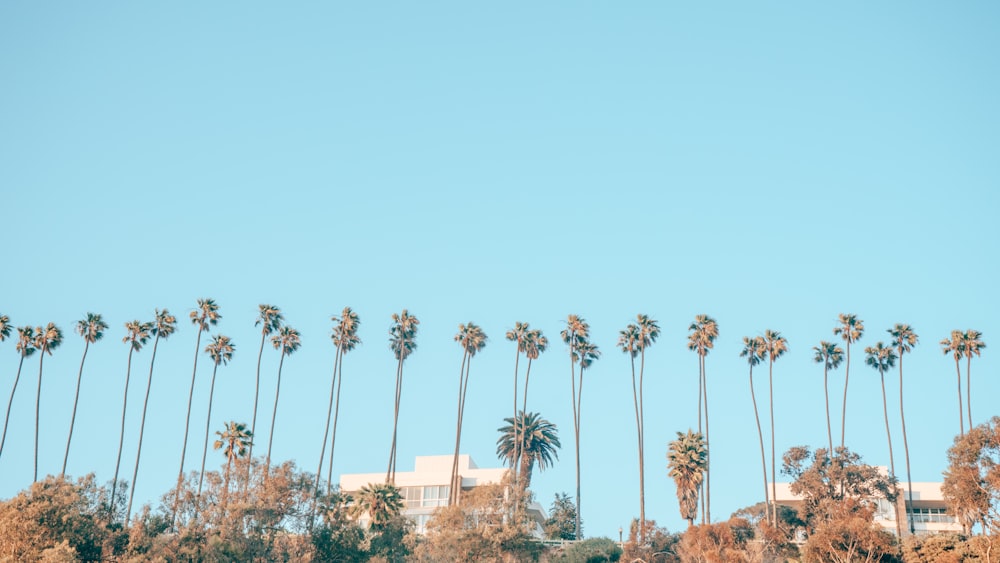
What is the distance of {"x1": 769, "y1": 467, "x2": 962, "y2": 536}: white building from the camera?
85.9 m

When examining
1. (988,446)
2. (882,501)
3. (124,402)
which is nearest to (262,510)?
(124,402)

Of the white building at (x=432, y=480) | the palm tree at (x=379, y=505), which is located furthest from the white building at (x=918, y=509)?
the palm tree at (x=379, y=505)

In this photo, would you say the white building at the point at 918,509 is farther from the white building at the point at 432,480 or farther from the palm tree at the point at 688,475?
Answer: the white building at the point at 432,480

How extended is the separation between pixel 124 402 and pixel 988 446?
220 ft

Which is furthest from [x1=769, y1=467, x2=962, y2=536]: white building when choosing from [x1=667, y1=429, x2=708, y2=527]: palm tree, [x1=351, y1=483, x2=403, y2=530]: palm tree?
[x1=351, y1=483, x2=403, y2=530]: palm tree

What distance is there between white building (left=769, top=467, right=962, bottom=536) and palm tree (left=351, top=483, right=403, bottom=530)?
33.9 meters

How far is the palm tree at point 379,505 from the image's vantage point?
68.6 meters

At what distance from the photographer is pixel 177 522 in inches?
2399

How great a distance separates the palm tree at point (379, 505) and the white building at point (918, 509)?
33.9m

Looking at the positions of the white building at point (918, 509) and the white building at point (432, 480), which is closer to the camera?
the white building at point (918, 509)

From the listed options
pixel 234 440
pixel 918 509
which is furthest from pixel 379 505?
pixel 918 509

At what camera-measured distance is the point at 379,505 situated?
69438 mm

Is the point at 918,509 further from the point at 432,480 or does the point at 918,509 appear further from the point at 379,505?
the point at 379,505

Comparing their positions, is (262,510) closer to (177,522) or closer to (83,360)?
(177,522)
